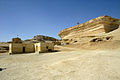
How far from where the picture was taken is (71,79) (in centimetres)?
310

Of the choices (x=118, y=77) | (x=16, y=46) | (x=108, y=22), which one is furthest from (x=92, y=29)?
(x=118, y=77)

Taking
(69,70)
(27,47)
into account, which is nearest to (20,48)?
(27,47)

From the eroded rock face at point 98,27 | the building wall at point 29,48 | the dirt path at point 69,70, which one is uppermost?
the eroded rock face at point 98,27

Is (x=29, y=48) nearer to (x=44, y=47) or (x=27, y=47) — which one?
(x=27, y=47)

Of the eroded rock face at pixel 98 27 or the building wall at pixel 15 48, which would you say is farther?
the eroded rock face at pixel 98 27

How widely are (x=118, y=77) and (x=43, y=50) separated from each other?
13.8 metres

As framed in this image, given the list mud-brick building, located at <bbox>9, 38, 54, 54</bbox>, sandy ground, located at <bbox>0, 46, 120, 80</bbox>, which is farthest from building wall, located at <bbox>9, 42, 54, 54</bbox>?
sandy ground, located at <bbox>0, 46, 120, 80</bbox>

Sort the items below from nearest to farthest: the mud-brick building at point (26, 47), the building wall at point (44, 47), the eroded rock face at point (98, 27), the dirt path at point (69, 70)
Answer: the dirt path at point (69, 70) < the mud-brick building at point (26, 47) < the building wall at point (44, 47) < the eroded rock face at point (98, 27)

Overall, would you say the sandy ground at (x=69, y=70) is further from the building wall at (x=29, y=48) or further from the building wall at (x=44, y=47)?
the building wall at (x=29, y=48)

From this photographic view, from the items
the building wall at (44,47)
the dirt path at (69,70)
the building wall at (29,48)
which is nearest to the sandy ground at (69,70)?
the dirt path at (69,70)

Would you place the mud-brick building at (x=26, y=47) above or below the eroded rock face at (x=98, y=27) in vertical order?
below

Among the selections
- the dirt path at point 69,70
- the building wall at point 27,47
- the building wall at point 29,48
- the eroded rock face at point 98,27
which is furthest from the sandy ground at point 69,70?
the eroded rock face at point 98,27

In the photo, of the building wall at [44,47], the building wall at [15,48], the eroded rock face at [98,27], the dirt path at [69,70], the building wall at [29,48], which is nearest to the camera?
the dirt path at [69,70]

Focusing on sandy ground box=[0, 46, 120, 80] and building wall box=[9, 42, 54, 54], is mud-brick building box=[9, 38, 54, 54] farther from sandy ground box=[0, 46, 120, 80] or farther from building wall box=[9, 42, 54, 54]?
sandy ground box=[0, 46, 120, 80]
